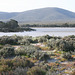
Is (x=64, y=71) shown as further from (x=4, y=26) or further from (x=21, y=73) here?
(x=4, y=26)

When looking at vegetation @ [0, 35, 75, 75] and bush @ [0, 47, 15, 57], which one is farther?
bush @ [0, 47, 15, 57]

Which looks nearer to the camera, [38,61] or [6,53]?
[38,61]

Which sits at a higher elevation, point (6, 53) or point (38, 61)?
point (6, 53)

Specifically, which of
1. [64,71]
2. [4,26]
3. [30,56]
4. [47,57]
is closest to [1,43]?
[30,56]

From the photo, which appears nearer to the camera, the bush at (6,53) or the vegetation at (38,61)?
the vegetation at (38,61)

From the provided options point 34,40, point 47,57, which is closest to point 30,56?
point 47,57

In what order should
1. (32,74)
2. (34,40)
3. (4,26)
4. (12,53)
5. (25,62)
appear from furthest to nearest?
(4,26), (34,40), (12,53), (25,62), (32,74)

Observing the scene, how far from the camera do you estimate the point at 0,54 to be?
9477 mm

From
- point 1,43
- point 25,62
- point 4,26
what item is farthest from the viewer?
point 4,26

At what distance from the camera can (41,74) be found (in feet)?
18.3

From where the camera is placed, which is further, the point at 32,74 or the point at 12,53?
the point at 12,53

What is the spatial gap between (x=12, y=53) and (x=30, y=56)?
117 cm

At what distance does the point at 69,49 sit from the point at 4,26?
5083 centimetres

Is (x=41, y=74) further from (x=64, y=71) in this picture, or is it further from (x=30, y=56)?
(x=30, y=56)
